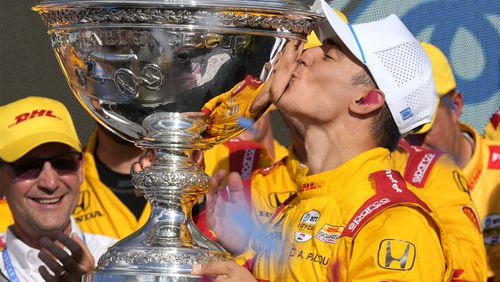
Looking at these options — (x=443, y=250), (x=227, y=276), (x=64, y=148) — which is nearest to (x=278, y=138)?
(x=64, y=148)

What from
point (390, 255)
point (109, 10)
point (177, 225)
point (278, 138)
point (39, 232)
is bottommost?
point (278, 138)

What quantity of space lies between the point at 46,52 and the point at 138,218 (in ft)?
2.85

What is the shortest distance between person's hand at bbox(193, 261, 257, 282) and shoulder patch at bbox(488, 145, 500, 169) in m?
2.45

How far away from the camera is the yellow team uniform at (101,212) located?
4.34 metres

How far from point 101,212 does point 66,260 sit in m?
0.74

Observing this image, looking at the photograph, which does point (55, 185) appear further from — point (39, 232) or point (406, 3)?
point (406, 3)

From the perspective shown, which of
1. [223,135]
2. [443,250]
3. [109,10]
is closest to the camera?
[109,10]

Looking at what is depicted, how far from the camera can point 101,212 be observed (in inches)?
174

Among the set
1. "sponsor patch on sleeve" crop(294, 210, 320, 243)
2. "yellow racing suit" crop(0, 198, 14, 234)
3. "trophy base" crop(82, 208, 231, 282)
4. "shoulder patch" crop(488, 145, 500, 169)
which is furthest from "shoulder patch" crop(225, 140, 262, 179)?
"trophy base" crop(82, 208, 231, 282)

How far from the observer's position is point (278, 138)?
5.16 meters

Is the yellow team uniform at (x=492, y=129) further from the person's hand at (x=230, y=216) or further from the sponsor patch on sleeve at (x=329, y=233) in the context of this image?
the sponsor patch on sleeve at (x=329, y=233)

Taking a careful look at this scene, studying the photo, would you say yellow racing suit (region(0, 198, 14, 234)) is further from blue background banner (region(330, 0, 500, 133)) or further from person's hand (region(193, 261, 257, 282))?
person's hand (region(193, 261, 257, 282))

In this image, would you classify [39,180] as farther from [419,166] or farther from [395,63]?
[395,63]

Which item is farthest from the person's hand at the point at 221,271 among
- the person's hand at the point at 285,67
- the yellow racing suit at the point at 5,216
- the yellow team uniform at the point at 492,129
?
the yellow team uniform at the point at 492,129
